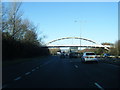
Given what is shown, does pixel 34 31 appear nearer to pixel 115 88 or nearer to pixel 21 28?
pixel 21 28

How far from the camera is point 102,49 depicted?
110875mm

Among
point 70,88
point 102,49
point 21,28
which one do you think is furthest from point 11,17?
point 102,49

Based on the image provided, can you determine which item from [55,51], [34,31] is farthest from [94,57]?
[55,51]

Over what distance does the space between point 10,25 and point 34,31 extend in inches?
960

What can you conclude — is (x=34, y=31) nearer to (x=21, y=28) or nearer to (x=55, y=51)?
(x=21, y=28)

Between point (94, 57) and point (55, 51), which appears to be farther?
point (55, 51)

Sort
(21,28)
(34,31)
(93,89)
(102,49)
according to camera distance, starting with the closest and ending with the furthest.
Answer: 1. (93,89)
2. (21,28)
3. (34,31)
4. (102,49)

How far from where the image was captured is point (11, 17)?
143ft

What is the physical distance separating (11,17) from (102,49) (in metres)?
73.9

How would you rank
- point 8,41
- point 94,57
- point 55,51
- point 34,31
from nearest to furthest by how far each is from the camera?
point 94,57 < point 8,41 < point 34,31 < point 55,51

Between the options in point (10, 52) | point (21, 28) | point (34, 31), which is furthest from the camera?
point (34, 31)

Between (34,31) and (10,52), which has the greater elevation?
(34,31)

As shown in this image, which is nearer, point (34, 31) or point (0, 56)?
point (0, 56)

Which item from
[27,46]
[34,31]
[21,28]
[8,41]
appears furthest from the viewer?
[34,31]
